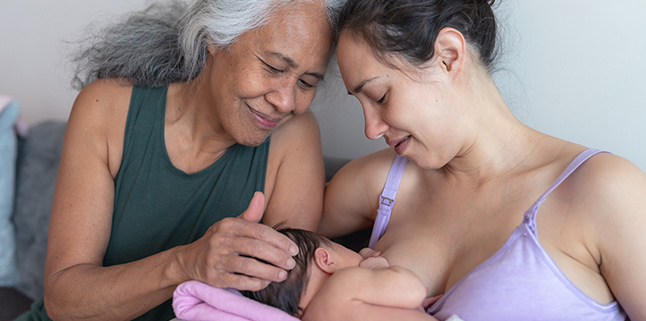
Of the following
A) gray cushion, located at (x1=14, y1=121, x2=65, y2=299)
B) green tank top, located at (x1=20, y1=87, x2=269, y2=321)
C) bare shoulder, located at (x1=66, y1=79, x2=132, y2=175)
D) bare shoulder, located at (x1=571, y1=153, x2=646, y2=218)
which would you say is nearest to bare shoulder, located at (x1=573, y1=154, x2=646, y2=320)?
bare shoulder, located at (x1=571, y1=153, x2=646, y2=218)

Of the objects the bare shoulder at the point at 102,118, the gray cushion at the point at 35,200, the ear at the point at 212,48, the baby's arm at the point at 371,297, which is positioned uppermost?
the ear at the point at 212,48

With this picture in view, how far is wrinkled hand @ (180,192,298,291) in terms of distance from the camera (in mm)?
1329

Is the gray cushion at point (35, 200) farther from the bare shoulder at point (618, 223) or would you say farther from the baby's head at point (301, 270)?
the bare shoulder at point (618, 223)

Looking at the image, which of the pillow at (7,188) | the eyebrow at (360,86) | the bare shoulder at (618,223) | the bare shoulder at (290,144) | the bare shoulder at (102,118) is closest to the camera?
the bare shoulder at (618,223)

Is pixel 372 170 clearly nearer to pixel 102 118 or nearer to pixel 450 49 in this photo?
pixel 450 49

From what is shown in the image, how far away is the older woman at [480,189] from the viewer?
1.25 metres

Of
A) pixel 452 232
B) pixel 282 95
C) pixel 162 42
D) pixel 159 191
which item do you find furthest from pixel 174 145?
pixel 452 232

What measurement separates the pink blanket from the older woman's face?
56cm

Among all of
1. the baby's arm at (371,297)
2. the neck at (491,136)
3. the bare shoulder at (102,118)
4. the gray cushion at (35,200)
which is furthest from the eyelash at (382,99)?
the gray cushion at (35,200)

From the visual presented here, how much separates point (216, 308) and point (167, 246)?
66 centimetres

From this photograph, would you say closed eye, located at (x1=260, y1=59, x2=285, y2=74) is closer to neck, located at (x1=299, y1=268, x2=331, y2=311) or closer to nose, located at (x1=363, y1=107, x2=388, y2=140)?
nose, located at (x1=363, y1=107, x2=388, y2=140)

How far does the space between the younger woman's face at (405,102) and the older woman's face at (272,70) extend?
6.1 inches

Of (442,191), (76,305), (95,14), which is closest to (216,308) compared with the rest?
(76,305)

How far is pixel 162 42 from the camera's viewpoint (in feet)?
6.64
